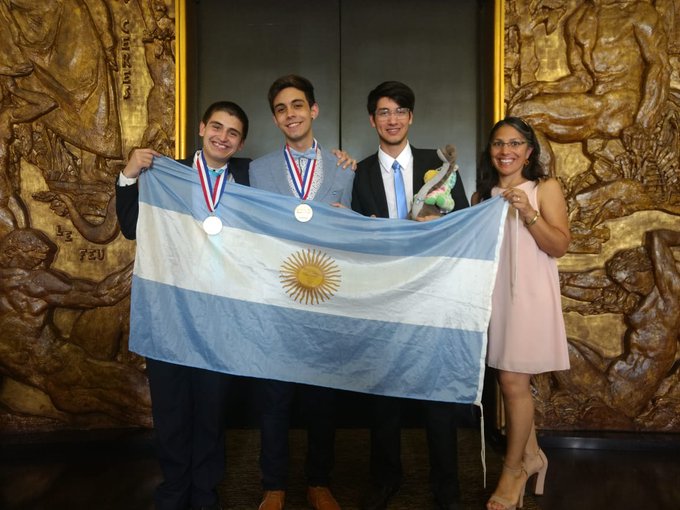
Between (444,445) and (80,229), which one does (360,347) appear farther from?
(80,229)

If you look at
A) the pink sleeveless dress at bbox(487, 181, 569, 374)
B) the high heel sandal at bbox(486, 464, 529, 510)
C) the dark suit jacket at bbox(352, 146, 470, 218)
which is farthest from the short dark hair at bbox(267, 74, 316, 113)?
the high heel sandal at bbox(486, 464, 529, 510)

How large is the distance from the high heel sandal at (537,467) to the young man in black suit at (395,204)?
1.43 ft

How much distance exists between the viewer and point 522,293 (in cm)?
256

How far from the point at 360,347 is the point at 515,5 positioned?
8.28 ft

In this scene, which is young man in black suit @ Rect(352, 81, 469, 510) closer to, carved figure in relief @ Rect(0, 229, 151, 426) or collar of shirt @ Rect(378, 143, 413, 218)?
collar of shirt @ Rect(378, 143, 413, 218)

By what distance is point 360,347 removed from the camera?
8.19 ft

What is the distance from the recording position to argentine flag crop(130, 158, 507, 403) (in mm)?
2445

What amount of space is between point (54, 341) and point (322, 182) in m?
2.14

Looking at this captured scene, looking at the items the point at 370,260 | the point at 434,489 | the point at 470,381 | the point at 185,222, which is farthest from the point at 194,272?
the point at 434,489

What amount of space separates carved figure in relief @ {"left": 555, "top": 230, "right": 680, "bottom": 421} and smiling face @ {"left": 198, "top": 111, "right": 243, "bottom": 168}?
242 centimetres

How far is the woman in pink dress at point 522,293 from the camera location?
254cm

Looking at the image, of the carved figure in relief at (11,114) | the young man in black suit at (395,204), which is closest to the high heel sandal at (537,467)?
the young man in black suit at (395,204)

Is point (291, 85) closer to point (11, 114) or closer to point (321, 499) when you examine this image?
point (321, 499)

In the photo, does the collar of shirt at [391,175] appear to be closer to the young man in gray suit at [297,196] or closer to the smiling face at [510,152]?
the young man in gray suit at [297,196]
